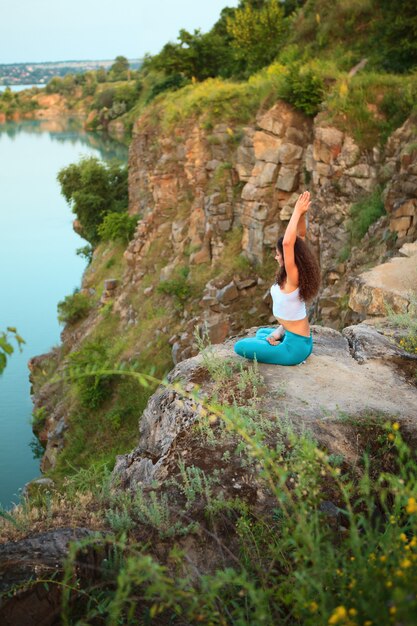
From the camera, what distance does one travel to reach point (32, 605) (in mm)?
2502

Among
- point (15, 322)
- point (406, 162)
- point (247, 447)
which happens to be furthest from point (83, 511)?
point (15, 322)

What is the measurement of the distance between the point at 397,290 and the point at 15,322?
21.3 meters

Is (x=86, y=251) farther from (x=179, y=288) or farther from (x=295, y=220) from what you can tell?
(x=295, y=220)

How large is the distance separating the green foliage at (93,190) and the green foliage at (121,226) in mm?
2211

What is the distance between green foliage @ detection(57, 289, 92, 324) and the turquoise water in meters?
2.49

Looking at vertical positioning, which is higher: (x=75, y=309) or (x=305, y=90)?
(x=305, y=90)

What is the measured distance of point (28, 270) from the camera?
99.4 ft

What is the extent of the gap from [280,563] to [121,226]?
20.3m

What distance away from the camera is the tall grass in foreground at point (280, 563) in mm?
1921

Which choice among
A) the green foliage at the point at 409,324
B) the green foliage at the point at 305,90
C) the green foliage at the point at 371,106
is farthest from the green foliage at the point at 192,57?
the green foliage at the point at 409,324

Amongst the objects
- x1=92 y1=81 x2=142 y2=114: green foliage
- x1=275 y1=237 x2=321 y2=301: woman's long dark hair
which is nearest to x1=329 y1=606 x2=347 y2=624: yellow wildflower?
x1=275 y1=237 x2=321 y2=301: woman's long dark hair

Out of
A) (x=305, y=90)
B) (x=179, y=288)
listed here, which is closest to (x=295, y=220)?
(x=305, y=90)

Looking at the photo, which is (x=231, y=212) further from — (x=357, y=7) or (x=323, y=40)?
(x=357, y=7)

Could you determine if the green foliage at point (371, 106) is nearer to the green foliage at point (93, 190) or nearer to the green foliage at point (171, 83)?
the green foliage at point (171, 83)
